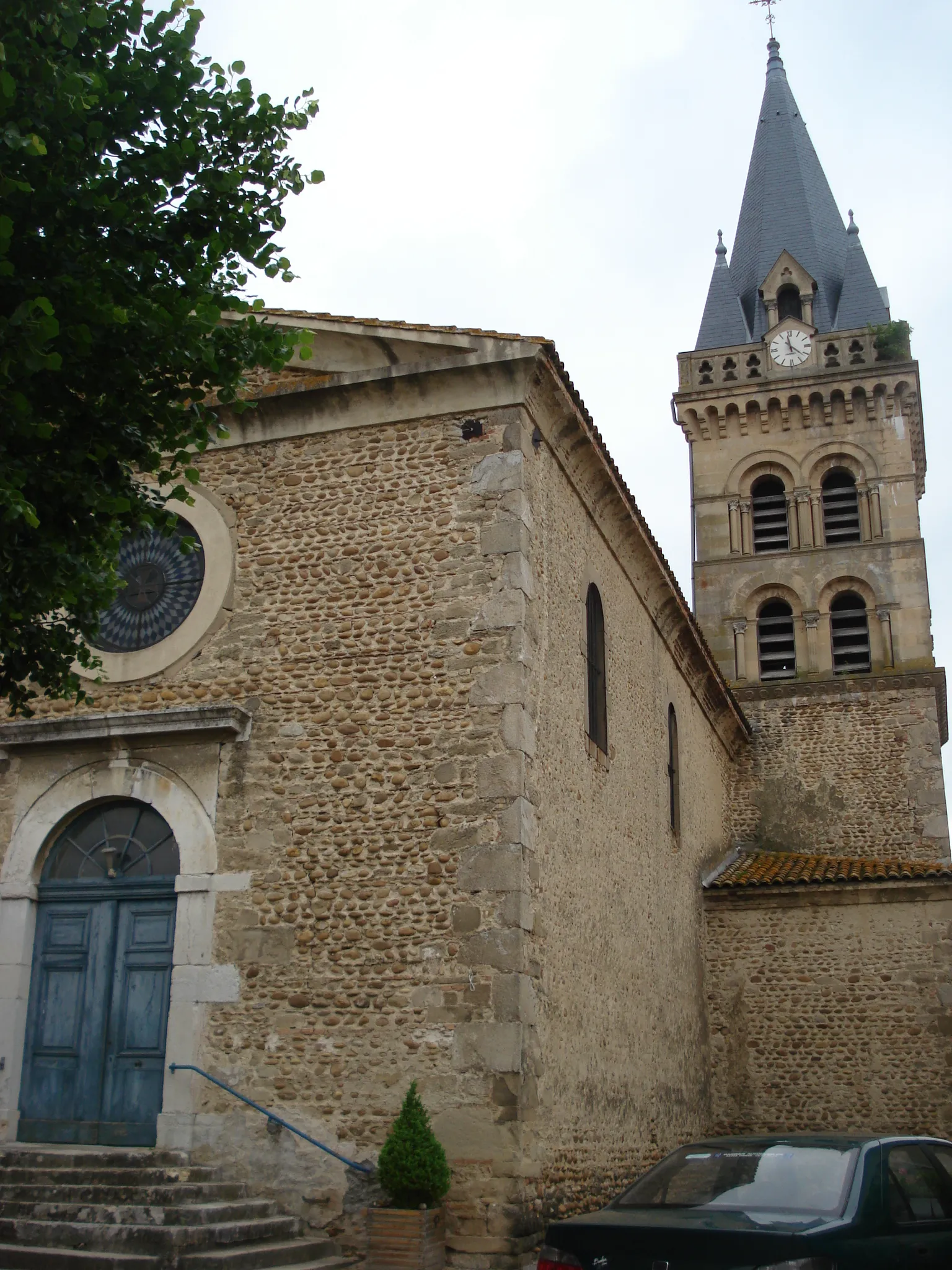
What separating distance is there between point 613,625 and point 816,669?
10.5 meters

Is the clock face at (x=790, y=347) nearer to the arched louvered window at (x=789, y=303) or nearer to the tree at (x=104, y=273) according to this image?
the arched louvered window at (x=789, y=303)

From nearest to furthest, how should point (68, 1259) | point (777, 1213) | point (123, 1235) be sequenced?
point (777, 1213) → point (68, 1259) → point (123, 1235)

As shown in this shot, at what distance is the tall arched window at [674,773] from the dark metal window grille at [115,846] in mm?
7160

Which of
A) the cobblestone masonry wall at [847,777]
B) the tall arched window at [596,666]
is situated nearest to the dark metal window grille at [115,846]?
the tall arched window at [596,666]

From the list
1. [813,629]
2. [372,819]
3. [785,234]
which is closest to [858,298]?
[785,234]

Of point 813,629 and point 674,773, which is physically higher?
point 813,629

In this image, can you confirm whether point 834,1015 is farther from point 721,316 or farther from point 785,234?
point 785,234

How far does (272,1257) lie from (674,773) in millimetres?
9274

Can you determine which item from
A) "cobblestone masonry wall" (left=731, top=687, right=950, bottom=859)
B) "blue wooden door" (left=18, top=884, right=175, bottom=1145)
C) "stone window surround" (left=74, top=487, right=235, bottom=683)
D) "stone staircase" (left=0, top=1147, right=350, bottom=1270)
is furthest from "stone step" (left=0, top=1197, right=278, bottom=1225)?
"cobblestone masonry wall" (left=731, top=687, right=950, bottom=859)

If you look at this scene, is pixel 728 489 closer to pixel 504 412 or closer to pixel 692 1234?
pixel 504 412

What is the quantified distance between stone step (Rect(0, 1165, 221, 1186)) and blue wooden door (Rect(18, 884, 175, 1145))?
2.38 feet

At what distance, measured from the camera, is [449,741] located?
10156 millimetres

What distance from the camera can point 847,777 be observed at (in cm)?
2148

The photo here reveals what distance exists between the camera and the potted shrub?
→ 27.7 ft
